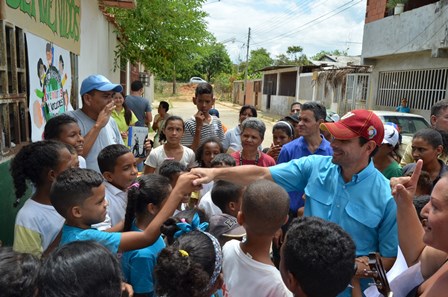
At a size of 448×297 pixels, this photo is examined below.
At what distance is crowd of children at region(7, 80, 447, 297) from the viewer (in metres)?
1.24

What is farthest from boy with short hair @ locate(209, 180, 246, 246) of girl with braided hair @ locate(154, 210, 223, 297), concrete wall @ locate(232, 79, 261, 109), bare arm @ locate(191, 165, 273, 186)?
concrete wall @ locate(232, 79, 261, 109)

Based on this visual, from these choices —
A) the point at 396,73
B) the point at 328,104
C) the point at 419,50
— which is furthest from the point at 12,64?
the point at 328,104

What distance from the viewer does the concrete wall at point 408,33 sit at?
10.6 metres

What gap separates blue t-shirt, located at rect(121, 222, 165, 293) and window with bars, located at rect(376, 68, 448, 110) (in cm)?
1164

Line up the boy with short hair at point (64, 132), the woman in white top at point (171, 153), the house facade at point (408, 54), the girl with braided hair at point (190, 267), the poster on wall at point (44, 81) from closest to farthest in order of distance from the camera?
the girl with braided hair at point (190, 267) → the boy with short hair at point (64, 132) → the poster on wall at point (44, 81) → the woman in white top at point (171, 153) → the house facade at point (408, 54)

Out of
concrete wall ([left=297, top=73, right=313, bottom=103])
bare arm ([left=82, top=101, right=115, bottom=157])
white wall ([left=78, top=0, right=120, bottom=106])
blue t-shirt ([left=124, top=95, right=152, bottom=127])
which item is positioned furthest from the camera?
concrete wall ([left=297, top=73, right=313, bottom=103])

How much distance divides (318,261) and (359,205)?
670 millimetres

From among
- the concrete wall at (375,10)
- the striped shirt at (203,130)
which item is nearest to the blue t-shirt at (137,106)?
the striped shirt at (203,130)

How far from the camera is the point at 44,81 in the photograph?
3734 millimetres

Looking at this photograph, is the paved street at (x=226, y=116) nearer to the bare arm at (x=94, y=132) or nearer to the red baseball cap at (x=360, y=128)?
the bare arm at (x=94, y=132)

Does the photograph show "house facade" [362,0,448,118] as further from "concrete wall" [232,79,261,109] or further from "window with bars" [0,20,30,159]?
"concrete wall" [232,79,261,109]

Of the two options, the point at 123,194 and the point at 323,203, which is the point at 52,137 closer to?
the point at 123,194

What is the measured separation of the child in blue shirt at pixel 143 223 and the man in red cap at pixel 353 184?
0.27 meters

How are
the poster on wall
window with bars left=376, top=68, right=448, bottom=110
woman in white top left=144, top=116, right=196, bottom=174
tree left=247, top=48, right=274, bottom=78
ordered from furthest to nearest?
1. tree left=247, top=48, right=274, bottom=78
2. window with bars left=376, top=68, right=448, bottom=110
3. woman in white top left=144, top=116, right=196, bottom=174
4. the poster on wall
